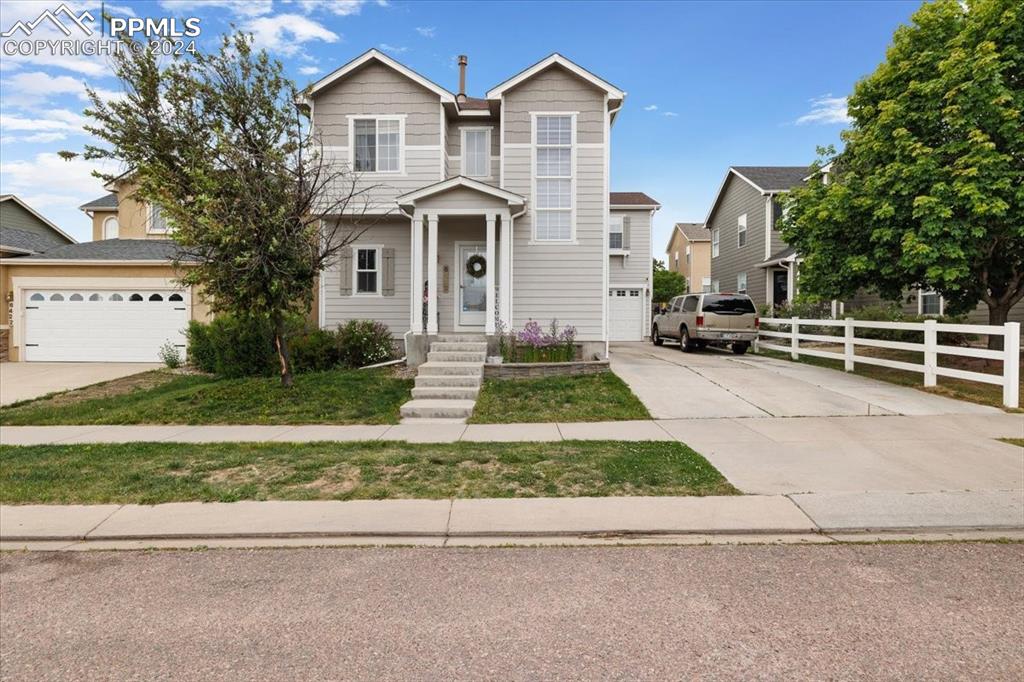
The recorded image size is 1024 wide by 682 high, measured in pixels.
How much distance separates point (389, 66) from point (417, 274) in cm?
626

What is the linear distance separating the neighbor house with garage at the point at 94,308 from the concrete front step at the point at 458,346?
9.41 meters

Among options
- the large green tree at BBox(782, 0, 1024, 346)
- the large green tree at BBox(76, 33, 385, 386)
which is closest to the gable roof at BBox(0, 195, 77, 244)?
the large green tree at BBox(76, 33, 385, 386)

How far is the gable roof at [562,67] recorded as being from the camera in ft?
49.5

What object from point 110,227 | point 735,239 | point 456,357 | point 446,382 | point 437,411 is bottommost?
point 437,411

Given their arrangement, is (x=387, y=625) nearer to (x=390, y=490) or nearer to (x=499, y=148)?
(x=390, y=490)

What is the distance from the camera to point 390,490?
Result: 597 centimetres

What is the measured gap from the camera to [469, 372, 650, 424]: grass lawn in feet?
32.1

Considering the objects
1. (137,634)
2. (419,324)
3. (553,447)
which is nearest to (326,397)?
(419,324)

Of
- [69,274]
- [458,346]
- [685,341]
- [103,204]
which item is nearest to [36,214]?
[103,204]

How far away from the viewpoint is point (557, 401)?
10703mm

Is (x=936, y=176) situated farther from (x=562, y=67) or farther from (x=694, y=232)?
(x=694, y=232)

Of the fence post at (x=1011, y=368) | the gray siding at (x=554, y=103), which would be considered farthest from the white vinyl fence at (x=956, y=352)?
the gray siding at (x=554, y=103)

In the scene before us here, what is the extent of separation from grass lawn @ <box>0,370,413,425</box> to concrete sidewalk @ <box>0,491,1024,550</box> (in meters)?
4.50

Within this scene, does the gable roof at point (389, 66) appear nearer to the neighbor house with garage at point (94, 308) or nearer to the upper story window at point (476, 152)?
the upper story window at point (476, 152)
